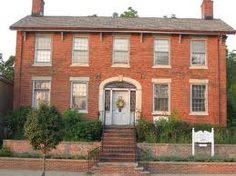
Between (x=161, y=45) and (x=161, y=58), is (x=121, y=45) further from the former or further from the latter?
(x=161, y=58)

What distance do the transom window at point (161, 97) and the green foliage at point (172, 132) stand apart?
178 centimetres

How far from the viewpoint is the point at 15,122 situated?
2678cm

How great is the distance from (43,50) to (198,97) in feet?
34.0

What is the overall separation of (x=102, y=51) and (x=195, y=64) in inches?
238

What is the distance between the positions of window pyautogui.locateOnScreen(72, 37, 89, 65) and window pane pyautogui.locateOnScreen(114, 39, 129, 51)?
187 cm

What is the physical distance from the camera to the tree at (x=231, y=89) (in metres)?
31.6

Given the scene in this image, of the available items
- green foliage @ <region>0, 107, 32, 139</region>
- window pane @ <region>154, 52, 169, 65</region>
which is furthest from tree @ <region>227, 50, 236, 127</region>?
green foliage @ <region>0, 107, 32, 139</region>

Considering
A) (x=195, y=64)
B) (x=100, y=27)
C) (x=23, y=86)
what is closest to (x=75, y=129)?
(x=23, y=86)

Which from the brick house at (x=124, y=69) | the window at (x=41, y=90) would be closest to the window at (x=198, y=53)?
the brick house at (x=124, y=69)

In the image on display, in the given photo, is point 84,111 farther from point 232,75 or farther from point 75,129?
point 232,75

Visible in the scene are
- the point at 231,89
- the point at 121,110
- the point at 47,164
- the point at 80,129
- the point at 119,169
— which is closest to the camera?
the point at 119,169

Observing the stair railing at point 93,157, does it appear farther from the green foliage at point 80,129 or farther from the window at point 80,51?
the window at point 80,51

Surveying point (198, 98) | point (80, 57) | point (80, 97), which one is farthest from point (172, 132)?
point (80, 57)

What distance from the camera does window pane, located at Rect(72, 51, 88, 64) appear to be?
29141 mm
